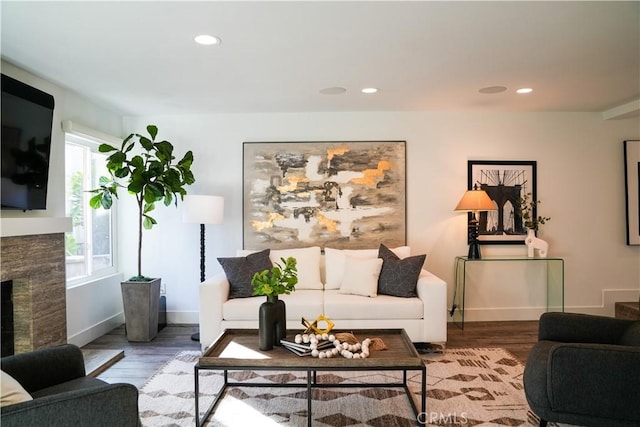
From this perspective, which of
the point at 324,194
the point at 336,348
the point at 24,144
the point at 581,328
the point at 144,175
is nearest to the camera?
the point at 336,348

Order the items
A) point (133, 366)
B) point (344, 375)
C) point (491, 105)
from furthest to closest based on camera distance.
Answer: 1. point (491, 105)
2. point (133, 366)
3. point (344, 375)

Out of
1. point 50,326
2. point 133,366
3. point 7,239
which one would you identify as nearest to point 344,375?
point 133,366

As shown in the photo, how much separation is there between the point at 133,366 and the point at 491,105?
13.9 ft

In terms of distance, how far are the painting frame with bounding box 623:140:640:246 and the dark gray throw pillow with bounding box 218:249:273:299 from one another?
13.6 feet

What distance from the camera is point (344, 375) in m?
3.25

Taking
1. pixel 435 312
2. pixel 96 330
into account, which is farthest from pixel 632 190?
pixel 96 330

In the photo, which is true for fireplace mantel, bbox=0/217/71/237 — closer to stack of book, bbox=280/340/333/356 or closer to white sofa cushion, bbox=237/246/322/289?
white sofa cushion, bbox=237/246/322/289

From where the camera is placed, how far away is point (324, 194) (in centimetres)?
484

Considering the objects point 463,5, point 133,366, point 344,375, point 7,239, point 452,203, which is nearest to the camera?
point 463,5

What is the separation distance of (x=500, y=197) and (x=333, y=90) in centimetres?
236

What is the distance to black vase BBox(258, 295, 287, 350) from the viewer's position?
8.55 ft

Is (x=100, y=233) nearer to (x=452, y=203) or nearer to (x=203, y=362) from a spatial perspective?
(x=203, y=362)

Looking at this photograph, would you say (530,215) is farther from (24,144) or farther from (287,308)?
(24,144)

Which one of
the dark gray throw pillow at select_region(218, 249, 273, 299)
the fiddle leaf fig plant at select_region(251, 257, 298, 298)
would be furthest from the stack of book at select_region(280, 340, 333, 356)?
the dark gray throw pillow at select_region(218, 249, 273, 299)
